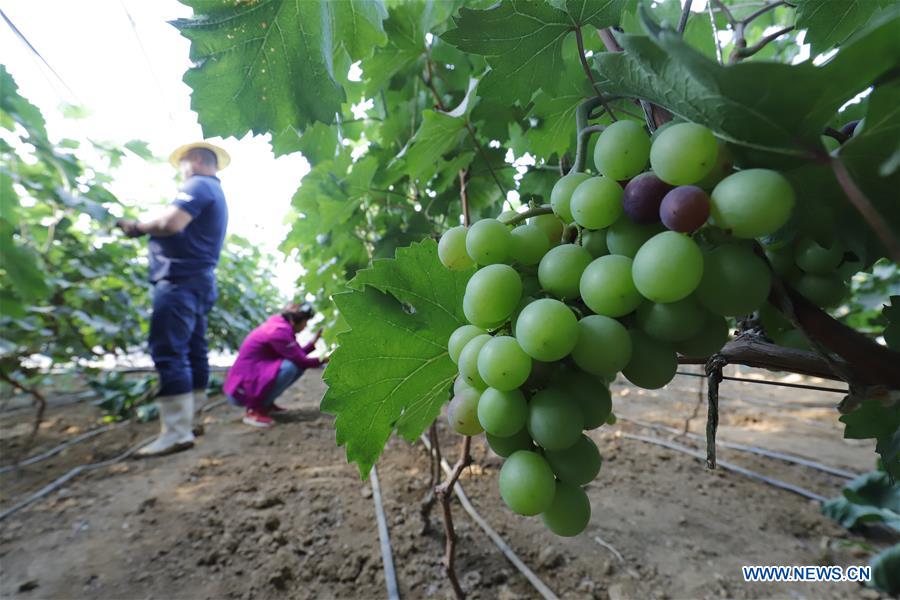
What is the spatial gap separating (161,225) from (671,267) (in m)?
3.60

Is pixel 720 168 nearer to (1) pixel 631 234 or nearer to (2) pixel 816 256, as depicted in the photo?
(1) pixel 631 234

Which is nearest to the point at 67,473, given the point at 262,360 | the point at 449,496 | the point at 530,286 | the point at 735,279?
the point at 262,360

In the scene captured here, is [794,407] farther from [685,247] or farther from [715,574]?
[685,247]

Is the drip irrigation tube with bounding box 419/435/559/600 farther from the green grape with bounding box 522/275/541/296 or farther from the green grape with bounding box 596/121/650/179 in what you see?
the green grape with bounding box 596/121/650/179

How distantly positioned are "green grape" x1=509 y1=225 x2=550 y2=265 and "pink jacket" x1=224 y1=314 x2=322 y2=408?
3.99 m

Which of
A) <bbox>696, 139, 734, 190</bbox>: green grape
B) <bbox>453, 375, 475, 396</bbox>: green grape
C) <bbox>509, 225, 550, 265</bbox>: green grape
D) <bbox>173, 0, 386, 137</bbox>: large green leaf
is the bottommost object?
<bbox>453, 375, 475, 396</bbox>: green grape

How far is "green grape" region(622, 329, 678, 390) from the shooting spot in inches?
18.7

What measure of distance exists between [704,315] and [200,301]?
3834 millimetres

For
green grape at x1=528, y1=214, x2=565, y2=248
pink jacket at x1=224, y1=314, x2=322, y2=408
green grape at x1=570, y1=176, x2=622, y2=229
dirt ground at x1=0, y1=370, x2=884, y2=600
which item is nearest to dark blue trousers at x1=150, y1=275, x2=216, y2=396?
dirt ground at x1=0, y1=370, x2=884, y2=600

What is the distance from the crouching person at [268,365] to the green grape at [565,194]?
3.87 meters

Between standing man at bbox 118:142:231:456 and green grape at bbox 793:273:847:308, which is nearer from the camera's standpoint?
green grape at bbox 793:273:847:308

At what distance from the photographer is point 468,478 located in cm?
237

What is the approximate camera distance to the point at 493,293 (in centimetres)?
51

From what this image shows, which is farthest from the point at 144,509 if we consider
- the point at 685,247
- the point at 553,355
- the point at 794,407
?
the point at 794,407
